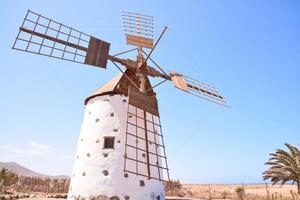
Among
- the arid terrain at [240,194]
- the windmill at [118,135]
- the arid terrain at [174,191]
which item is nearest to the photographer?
the windmill at [118,135]

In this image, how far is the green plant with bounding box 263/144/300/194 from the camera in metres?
16.9

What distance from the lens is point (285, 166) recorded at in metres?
17.6

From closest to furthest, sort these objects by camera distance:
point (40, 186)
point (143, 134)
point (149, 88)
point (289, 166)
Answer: point (143, 134)
point (149, 88)
point (289, 166)
point (40, 186)


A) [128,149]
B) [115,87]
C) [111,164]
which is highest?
[115,87]

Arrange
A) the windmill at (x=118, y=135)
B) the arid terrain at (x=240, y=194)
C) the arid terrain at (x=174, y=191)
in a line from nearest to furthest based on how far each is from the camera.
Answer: the windmill at (x=118, y=135), the arid terrain at (x=240, y=194), the arid terrain at (x=174, y=191)

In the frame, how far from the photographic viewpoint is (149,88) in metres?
13.6

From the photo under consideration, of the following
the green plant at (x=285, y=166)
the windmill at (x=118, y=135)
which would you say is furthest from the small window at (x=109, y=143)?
the green plant at (x=285, y=166)

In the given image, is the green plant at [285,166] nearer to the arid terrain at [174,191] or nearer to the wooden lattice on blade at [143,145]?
the arid terrain at [174,191]

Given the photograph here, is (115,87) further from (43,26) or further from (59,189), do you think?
(59,189)

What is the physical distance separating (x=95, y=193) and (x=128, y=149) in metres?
2.17

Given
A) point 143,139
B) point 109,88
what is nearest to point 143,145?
point 143,139

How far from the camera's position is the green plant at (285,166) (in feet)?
55.5

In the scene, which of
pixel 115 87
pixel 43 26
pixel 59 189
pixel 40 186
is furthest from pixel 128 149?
pixel 40 186

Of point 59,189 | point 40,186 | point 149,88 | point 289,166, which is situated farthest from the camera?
point 40,186
